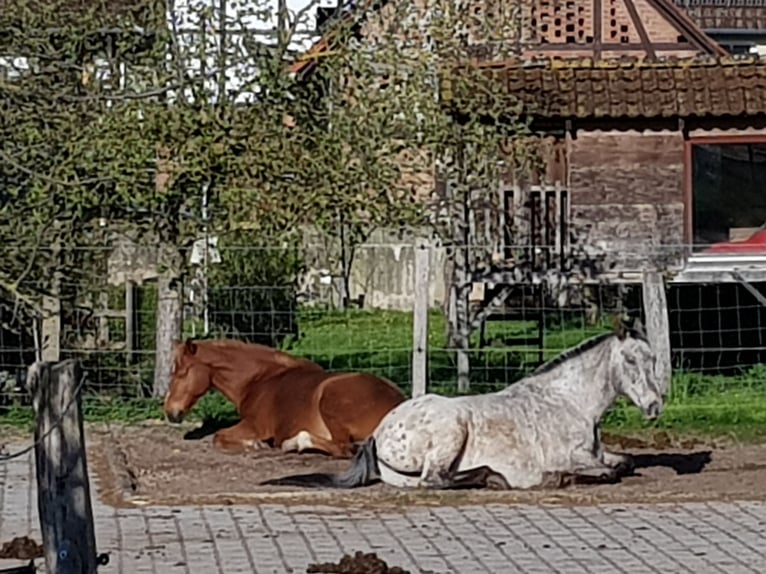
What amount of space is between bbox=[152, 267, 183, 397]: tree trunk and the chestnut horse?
1.97 meters

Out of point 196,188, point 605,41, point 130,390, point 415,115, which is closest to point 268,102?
point 196,188

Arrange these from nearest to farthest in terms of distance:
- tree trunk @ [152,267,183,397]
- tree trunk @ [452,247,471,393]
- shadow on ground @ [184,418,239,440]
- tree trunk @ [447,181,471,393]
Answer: shadow on ground @ [184,418,239,440], tree trunk @ [152,267,183,397], tree trunk @ [452,247,471,393], tree trunk @ [447,181,471,393]

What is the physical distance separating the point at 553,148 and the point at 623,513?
930cm

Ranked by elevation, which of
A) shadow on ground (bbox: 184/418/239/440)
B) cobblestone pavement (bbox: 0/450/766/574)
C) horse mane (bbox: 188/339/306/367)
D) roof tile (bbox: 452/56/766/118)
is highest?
roof tile (bbox: 452/56/766/118)

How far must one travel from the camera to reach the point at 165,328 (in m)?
16.0

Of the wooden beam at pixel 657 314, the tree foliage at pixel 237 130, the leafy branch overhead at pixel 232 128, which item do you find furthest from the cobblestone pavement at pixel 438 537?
the wooden beam at pixel 657 314

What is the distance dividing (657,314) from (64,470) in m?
9.14

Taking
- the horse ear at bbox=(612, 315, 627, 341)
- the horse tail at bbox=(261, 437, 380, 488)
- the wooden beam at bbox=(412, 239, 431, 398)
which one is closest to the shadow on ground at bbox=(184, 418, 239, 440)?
the wooden beam at bbox=(412, 239, 431, 398)

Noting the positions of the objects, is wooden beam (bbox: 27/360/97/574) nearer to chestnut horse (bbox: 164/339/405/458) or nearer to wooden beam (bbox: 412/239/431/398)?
chestnut horse (bbox: 164/339/405/458)

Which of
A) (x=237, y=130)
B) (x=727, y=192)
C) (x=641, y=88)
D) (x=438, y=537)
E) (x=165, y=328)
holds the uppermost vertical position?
(x=641, y=88)

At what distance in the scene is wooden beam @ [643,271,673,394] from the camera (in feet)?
49.2

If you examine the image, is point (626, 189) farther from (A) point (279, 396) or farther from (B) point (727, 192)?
(A) point (279, 396)

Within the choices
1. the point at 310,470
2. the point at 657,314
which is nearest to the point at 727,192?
the point at 657,314

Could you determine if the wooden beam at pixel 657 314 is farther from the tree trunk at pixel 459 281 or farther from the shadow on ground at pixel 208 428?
the shadow on ground at pixel 208 428
